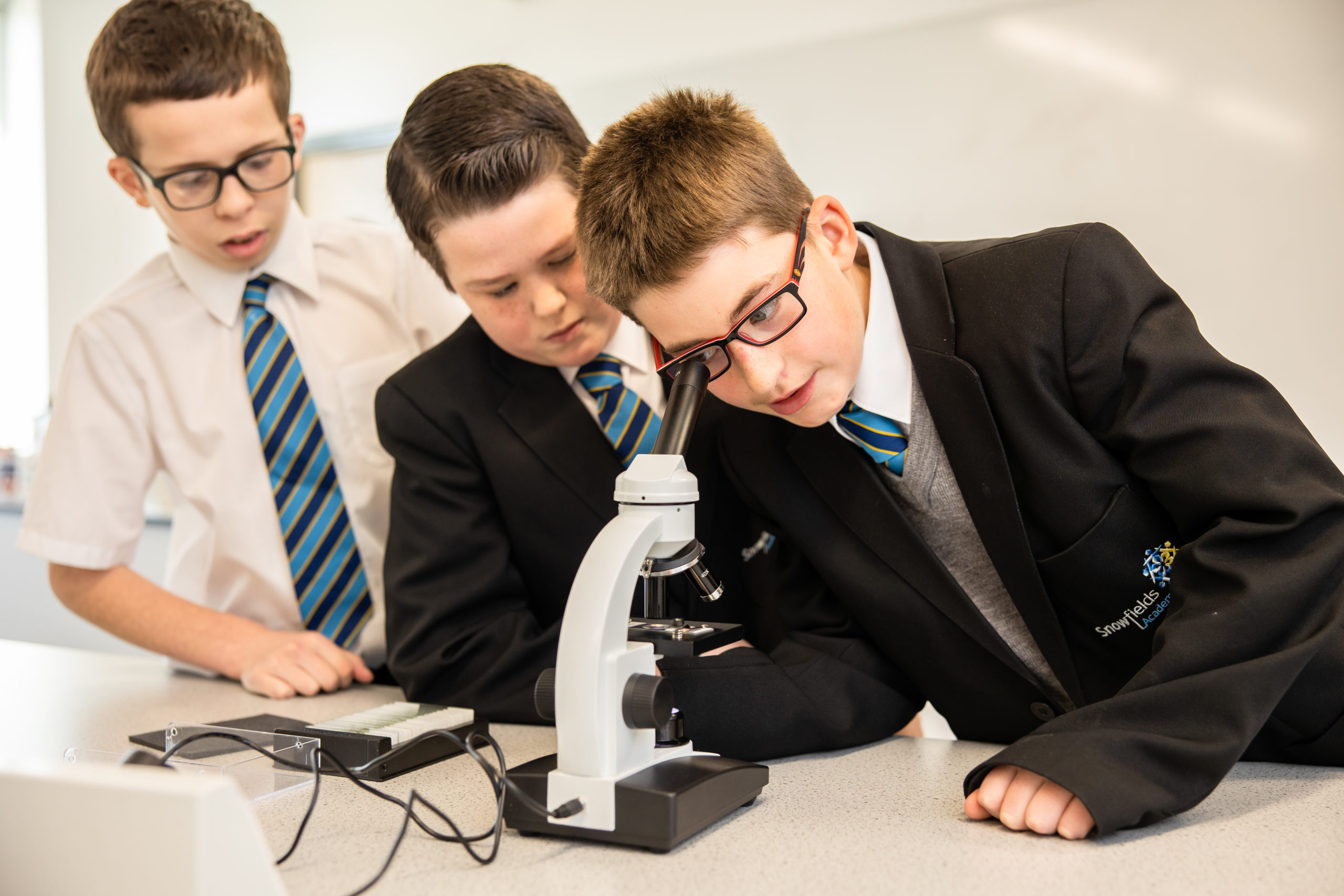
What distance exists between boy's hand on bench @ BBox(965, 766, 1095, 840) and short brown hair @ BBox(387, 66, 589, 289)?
838 mm

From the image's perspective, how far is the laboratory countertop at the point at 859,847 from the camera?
2.27 feet

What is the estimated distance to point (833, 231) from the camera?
110 cm

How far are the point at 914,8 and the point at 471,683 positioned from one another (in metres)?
1.89

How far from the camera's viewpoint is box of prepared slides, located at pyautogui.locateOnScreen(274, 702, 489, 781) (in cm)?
98

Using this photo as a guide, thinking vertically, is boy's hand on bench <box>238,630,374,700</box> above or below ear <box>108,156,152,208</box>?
below

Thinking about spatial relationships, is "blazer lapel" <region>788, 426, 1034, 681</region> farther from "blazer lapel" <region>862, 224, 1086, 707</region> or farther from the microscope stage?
the microscope stage

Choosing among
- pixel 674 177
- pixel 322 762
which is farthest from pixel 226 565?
pixel 674 177

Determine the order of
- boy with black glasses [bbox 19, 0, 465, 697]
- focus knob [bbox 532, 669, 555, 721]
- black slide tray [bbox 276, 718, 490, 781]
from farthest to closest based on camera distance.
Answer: boy with black glasses [bbox 19, 0, 465, 697] → black slide tray [bbox 276, 718, 490, 781] → focus knob [bbox 532, 669, 555, 721]

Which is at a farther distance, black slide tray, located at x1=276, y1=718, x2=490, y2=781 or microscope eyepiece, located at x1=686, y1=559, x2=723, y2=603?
black slide tray, located at x1=276, y1=718, x2=490, y2=781

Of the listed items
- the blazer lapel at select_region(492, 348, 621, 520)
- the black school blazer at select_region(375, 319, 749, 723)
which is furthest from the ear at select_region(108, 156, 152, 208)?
the blazer lapel at select_region(492, 348, 621, 520)

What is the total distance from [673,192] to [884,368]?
0.97 feet

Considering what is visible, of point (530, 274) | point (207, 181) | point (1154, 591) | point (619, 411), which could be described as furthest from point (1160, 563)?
point (207, 181)

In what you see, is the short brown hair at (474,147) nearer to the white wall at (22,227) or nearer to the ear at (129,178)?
the ear at (129,178)

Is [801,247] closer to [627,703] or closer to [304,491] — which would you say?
[627,703]
